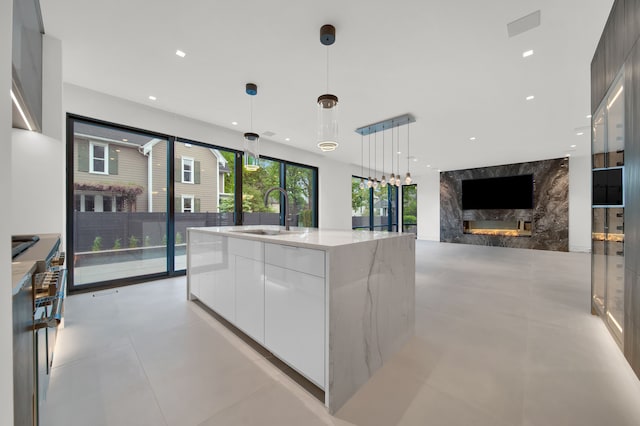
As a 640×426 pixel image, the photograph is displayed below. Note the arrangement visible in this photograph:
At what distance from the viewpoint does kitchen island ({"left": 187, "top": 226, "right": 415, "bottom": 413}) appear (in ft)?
4.81

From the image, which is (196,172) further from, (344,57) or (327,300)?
(327,300)

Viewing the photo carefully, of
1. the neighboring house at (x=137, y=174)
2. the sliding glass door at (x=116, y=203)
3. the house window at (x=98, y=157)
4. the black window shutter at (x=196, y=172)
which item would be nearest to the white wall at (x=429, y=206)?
the neighboring house at (x=137, y=174)

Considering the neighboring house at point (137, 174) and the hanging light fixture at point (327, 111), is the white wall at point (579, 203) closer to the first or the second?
the hanging light fixture at point (327, 111)

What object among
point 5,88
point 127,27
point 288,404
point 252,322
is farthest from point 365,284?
point 127,27

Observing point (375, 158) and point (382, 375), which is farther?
point (375, 158)

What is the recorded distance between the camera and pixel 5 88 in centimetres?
59

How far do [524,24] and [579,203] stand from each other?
781cm

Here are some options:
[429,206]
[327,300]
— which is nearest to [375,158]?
[429,206]

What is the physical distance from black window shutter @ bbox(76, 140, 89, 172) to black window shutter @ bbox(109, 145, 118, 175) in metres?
0.26

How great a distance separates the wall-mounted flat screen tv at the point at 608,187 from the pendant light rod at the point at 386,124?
254 cm

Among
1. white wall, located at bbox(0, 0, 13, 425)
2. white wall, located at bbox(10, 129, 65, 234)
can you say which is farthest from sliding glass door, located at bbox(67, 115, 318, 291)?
white wall, located at bbox(0, 0, 13, 425)

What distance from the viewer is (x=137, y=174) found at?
4137 millimetres

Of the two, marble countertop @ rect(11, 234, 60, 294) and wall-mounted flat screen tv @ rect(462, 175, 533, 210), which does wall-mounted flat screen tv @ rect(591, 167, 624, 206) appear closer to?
marble countertop @ rect(11, 234, 60, 294)

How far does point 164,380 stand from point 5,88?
1797 millimetres
